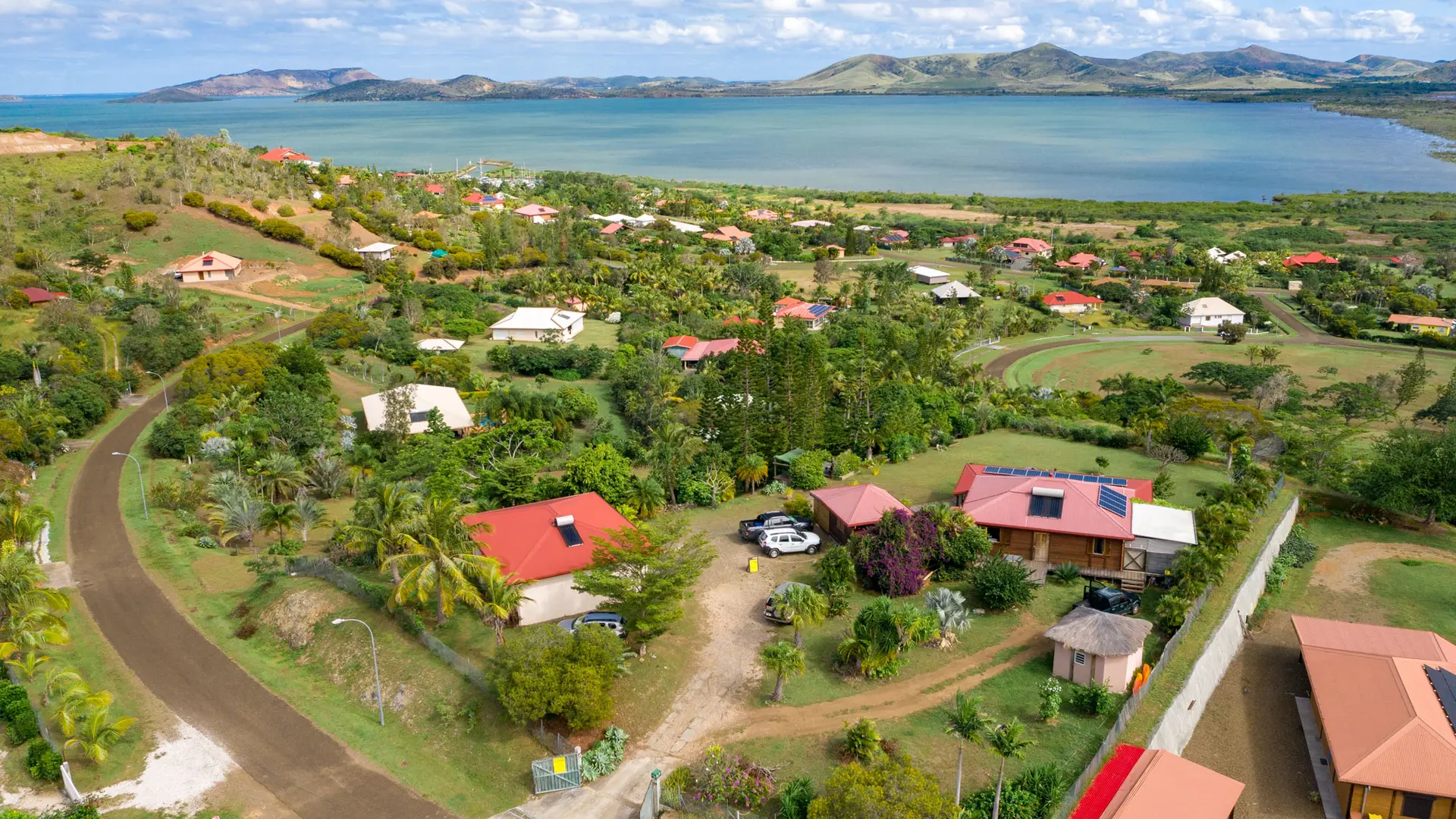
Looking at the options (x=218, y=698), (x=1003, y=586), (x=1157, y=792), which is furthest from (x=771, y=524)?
(x=218, y=698)

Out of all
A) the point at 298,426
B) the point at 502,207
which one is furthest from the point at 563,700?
the point at 502,207

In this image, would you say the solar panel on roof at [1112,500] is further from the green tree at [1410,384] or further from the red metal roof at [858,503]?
the green tree at [1410,384]

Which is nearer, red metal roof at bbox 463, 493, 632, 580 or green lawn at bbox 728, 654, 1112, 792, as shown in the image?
green lawn at bbox 728, 654, 1112, 792

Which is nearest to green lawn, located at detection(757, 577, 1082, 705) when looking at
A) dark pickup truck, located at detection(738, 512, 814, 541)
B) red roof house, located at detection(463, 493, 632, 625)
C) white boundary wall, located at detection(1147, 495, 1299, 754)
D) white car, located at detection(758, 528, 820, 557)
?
white car, located at detection(758, 528, 820, 557)

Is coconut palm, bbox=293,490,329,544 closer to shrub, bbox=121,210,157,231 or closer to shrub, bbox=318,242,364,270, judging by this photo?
shrub, bbox=318,242,364,270

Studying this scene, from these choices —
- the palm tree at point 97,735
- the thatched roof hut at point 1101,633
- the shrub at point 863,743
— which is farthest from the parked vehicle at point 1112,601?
the palm tree at point 97,735

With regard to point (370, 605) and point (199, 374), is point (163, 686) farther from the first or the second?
point (199, 374)

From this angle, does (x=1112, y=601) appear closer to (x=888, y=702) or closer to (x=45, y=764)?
(x=888, y=702)
